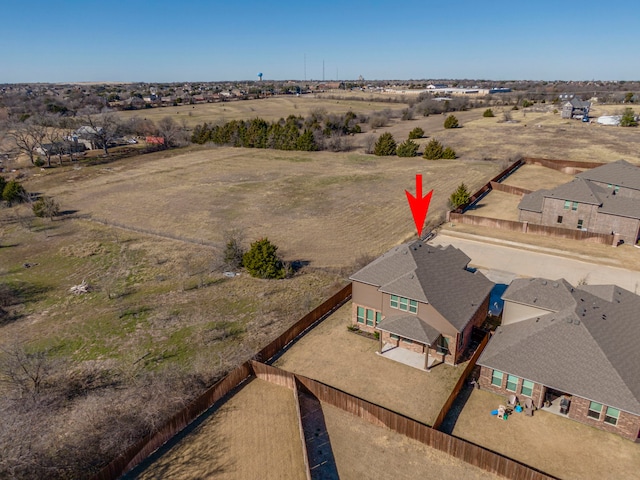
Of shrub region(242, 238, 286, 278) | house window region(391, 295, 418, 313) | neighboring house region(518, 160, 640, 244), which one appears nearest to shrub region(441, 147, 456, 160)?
neighboring house region(518, 160, 640, 244)

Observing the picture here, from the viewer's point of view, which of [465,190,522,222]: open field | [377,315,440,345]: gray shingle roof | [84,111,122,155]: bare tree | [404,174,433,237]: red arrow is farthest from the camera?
[84,111,122,155]: bare tree

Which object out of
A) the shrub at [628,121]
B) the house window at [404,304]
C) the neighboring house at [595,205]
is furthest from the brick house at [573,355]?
the shrub at [628,121]

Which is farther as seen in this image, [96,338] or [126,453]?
[96,338]

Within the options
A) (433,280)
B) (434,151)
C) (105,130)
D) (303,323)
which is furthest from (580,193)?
(105,130)

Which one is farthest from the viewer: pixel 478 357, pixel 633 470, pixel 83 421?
pixel 478 357

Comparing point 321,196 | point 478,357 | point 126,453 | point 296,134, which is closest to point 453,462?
point 478,357

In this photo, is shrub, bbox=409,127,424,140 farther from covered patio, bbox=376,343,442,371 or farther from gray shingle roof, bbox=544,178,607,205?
covered patio, bbox=376,343,442,371

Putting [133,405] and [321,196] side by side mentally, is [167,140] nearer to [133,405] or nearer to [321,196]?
[321,196]
